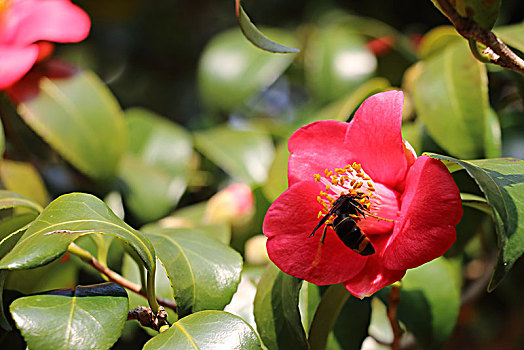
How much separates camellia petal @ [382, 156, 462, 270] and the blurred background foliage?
0.70 feet

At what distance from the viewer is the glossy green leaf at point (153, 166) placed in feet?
3.40

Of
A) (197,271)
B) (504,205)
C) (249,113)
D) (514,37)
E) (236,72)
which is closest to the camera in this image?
(504,205)

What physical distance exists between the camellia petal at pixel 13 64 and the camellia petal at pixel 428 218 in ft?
1.99

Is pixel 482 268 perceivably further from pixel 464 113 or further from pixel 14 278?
pixel 14 278

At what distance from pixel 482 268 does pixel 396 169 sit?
0.66 meters

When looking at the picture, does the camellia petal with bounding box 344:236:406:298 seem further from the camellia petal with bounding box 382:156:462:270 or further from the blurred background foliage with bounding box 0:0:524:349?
the blurred background foliage with bounding box 0:0:524:349

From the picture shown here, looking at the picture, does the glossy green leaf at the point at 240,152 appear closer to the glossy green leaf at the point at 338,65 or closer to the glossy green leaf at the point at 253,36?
the glossy green leaf at the point at 338,65


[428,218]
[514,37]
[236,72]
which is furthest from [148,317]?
[236,72]

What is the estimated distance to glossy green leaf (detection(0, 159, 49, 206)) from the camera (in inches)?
37.0

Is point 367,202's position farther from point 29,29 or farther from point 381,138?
point 29,29

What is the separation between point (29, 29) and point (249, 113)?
0.78m

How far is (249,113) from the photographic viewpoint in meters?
1.57

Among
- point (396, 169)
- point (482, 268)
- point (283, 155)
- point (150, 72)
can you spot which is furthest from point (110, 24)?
point (396, 169)

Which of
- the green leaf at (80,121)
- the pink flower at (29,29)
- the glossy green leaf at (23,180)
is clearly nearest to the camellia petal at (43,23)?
the pink flower at (29,29)
